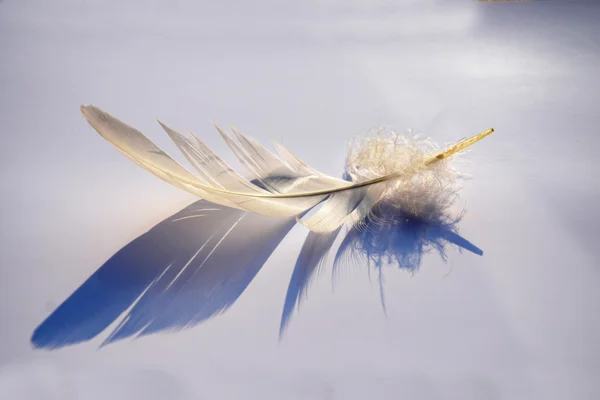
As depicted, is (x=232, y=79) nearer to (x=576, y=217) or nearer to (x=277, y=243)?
(x=277, y=243)

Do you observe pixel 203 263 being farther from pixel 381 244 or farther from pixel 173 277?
pixel 381 244

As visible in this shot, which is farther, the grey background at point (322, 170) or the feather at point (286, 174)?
the feather at point (286, 174)

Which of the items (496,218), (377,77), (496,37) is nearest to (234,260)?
(496,218)

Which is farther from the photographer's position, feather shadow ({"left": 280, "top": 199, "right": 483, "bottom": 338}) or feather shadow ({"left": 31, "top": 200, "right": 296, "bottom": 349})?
feather shadow ({"left": 280, "top": 199, "right": 483, "bottom": 338})

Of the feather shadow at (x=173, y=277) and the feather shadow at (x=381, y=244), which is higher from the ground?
the feather shadow at (x=173, y=277)

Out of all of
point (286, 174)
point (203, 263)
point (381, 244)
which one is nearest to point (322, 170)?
point (286, 174)

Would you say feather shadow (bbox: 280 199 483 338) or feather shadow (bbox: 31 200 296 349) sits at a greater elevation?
feather shadow (bbox: 31 200 296 349)
